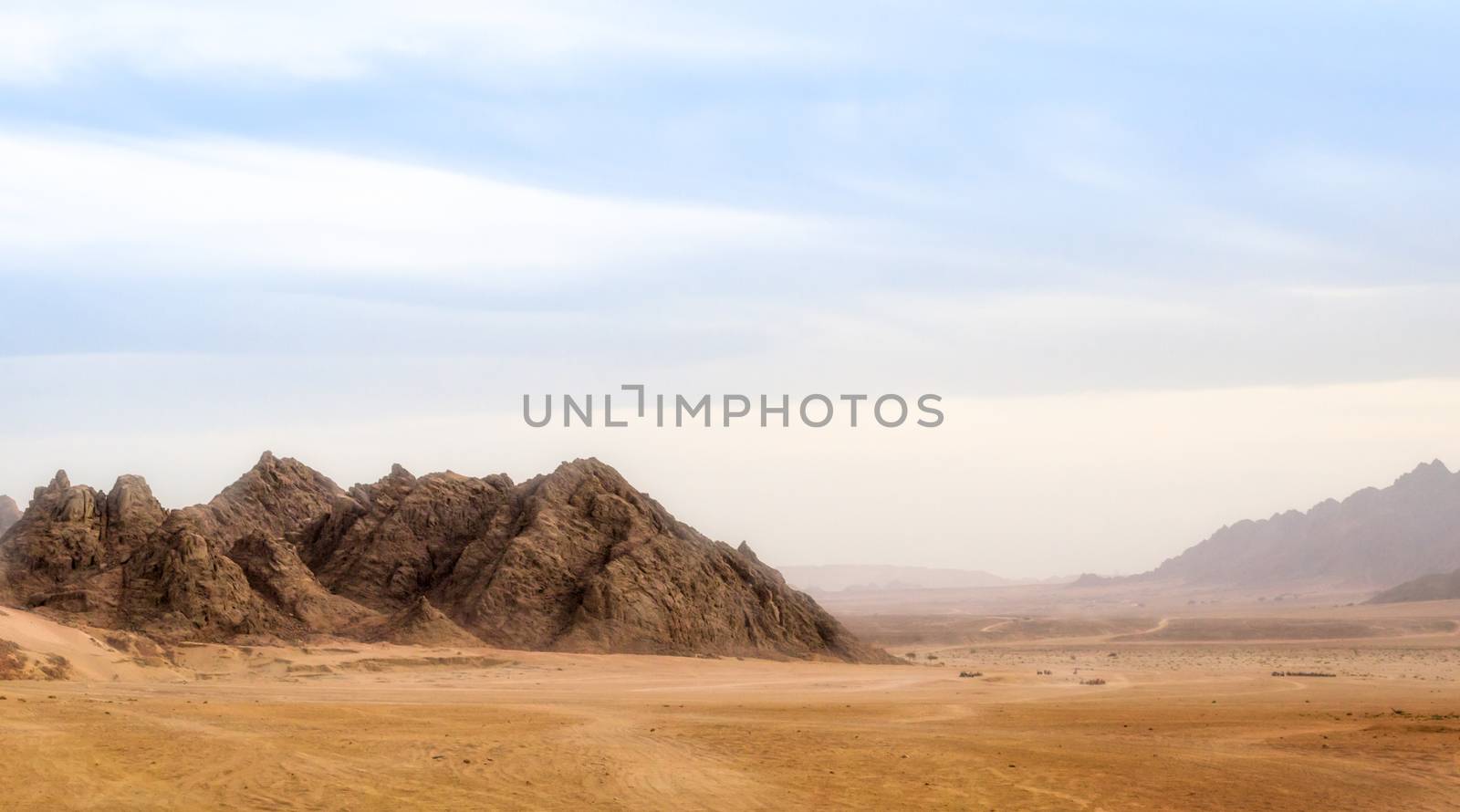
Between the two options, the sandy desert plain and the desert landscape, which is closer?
the sandy desert plain

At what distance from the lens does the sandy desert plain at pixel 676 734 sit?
17703mm

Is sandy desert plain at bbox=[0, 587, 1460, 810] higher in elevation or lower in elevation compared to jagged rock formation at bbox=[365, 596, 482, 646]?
lower

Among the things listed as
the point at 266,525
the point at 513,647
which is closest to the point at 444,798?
the point at 513,647

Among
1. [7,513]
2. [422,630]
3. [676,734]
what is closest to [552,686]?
[422,630]

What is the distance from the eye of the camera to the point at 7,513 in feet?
283

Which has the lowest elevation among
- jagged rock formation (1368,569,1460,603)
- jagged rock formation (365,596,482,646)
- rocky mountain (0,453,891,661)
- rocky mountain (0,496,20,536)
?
jagged rock formation (1368,569,1460,603)

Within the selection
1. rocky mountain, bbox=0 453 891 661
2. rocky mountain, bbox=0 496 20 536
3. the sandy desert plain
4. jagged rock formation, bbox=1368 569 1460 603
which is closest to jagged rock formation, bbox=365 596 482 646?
rocky mountain, bbox=0 453 891 661

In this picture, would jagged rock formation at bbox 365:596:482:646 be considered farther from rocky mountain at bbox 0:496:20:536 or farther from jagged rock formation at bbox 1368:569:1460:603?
jagged rock formation at bbox 1368:569:1460:603

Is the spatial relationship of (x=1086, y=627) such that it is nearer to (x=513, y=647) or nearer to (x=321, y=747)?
(x=513, y=647)

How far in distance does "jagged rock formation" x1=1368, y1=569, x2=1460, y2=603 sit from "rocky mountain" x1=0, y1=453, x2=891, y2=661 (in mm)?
92890

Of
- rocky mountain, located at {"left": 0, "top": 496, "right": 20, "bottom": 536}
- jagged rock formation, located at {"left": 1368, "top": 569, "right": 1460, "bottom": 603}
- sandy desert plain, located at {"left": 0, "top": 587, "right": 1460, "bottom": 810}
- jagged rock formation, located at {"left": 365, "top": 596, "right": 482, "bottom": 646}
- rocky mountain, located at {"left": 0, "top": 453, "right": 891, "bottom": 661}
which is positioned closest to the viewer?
sandy desert plain, located at {"left": 0, "top": 587, "right": 1460, "bottom": 810}

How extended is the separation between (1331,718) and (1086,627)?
67.4m

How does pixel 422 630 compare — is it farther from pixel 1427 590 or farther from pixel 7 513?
pixel 1427 590

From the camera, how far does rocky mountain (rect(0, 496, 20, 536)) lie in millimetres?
83938
